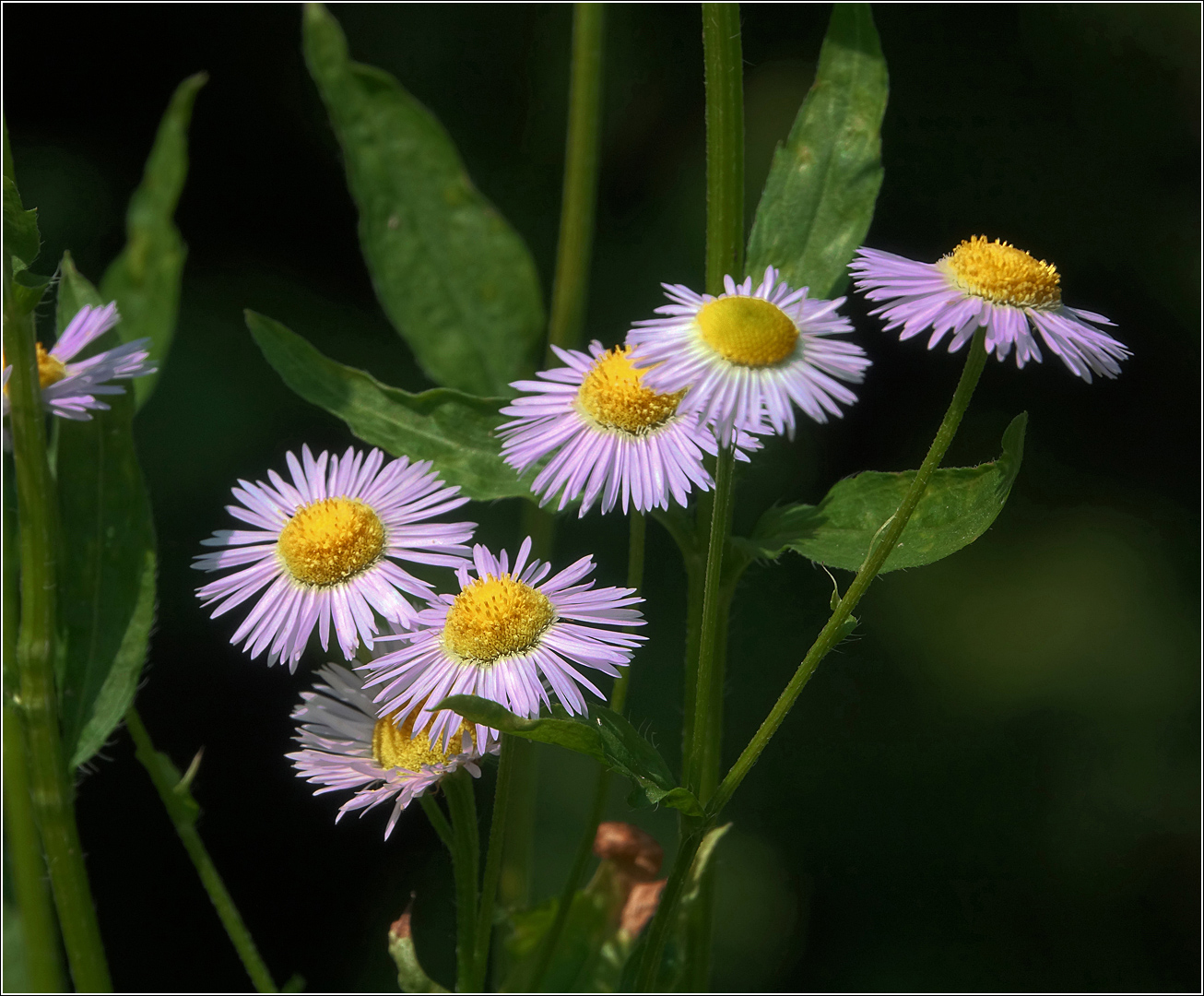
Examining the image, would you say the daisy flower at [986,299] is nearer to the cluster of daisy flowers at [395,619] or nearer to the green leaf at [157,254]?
the cluster of daisy flowers at [395,619]

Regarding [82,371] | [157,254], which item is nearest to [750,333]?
[82,371]

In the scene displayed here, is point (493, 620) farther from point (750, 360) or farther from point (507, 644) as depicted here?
point (750, 360)

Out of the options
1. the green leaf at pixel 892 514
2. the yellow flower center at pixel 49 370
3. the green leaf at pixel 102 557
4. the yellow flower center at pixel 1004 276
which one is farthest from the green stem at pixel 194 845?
the yellow flower center at pixel 1004 276

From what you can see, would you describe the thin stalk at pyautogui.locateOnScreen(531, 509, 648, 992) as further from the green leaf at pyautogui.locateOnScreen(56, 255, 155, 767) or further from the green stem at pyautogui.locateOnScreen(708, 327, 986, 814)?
the green leaf at pyautogui.locateOnScreen(56, 255, 155, 767)

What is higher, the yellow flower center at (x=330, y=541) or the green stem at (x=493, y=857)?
the yellow flower center at (x=330, y=541)

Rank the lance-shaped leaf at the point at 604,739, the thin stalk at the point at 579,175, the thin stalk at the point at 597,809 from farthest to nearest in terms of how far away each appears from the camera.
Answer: the thin stalk at the point at 579,175 < the thin stalk at the point at 597,809 < the lance-shaped leaf at the point at 604,739

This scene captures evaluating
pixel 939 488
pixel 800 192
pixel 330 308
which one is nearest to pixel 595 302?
pixel 330 308
